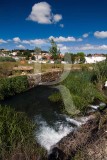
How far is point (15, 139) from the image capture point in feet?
21.9

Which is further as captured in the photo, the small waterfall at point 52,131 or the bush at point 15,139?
the small waterfall at point 52,131

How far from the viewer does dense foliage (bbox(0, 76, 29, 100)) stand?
15919 millimetres

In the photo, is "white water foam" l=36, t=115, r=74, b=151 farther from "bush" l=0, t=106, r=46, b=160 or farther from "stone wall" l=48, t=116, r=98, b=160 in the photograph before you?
"bush" l=0, t=106, r=46, b=160

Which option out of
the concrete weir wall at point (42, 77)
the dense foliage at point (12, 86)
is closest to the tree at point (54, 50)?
the concrete weir wall at point (42, 77)

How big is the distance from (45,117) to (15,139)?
16.6ft

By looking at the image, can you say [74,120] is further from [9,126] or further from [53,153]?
[9,126]

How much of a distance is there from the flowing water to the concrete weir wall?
4069mm

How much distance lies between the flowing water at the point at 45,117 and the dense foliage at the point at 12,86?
52cm

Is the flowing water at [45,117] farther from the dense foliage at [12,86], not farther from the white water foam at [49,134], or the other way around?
the dense foliage at [12,86]

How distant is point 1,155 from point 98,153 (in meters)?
2.97

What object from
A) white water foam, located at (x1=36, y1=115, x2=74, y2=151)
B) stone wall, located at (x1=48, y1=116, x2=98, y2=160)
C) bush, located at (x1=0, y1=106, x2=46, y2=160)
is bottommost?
white water foam, located at (x1=36, y1=115, x2=74, y2=151)

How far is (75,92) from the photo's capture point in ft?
50.3

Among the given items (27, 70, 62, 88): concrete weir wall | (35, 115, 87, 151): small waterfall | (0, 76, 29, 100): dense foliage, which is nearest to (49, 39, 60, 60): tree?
(27, 70, 62, 88): concrete weir wall

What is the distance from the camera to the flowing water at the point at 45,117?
29.1 ft
